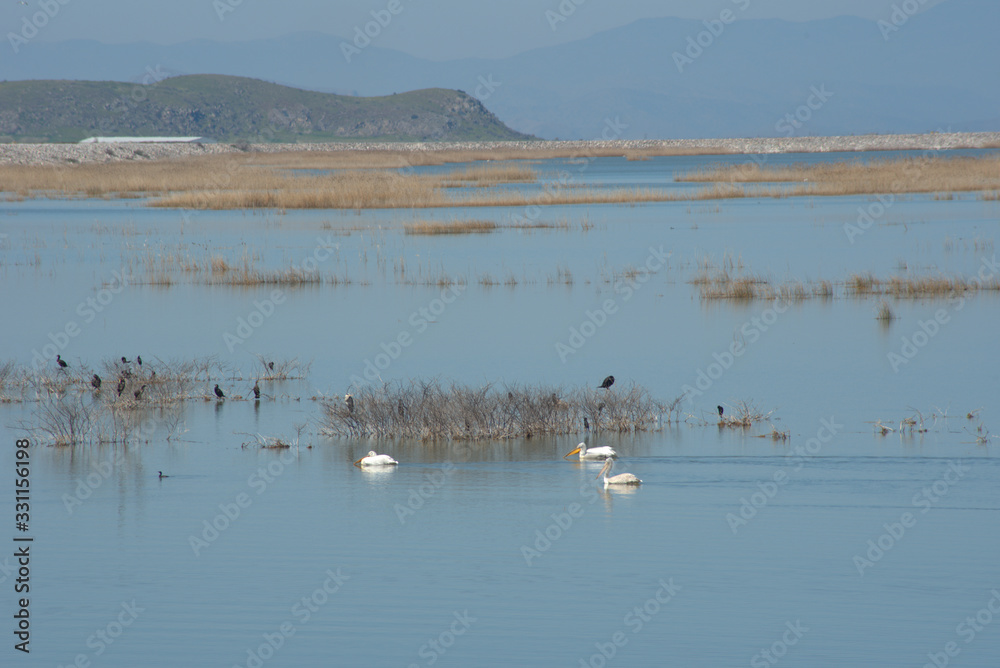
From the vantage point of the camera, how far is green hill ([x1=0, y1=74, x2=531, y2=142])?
136m

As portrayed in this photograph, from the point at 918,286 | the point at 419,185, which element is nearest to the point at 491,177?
the point at 419,185

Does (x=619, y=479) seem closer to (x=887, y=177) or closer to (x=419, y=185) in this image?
(x=419, y=185)

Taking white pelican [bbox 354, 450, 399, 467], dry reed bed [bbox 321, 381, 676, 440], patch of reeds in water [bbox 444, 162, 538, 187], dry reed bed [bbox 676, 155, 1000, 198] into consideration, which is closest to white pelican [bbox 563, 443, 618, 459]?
dry reed bed [bbox 321, 381, 676, 440]

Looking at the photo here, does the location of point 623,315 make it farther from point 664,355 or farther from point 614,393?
point 614,393

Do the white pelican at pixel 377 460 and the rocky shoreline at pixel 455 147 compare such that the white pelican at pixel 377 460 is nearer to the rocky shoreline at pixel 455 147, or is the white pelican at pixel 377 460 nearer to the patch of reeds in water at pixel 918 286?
the patch of reeds in water at pixel 918 286

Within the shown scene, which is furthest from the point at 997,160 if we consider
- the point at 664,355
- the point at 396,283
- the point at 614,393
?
the point at 614,393

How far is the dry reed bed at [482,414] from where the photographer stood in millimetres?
10805

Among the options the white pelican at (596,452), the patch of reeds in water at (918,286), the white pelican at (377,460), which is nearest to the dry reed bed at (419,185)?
the patch of reeds in water at (918,286)

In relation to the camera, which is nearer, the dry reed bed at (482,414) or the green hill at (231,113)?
the dry reed bed at (482,414)

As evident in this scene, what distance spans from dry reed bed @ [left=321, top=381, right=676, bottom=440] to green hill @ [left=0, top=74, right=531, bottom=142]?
119 meters

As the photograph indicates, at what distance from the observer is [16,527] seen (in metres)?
8.59

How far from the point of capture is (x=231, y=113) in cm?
15462

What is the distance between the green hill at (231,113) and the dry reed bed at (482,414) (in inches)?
4700

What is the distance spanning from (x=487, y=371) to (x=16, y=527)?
6.68m
